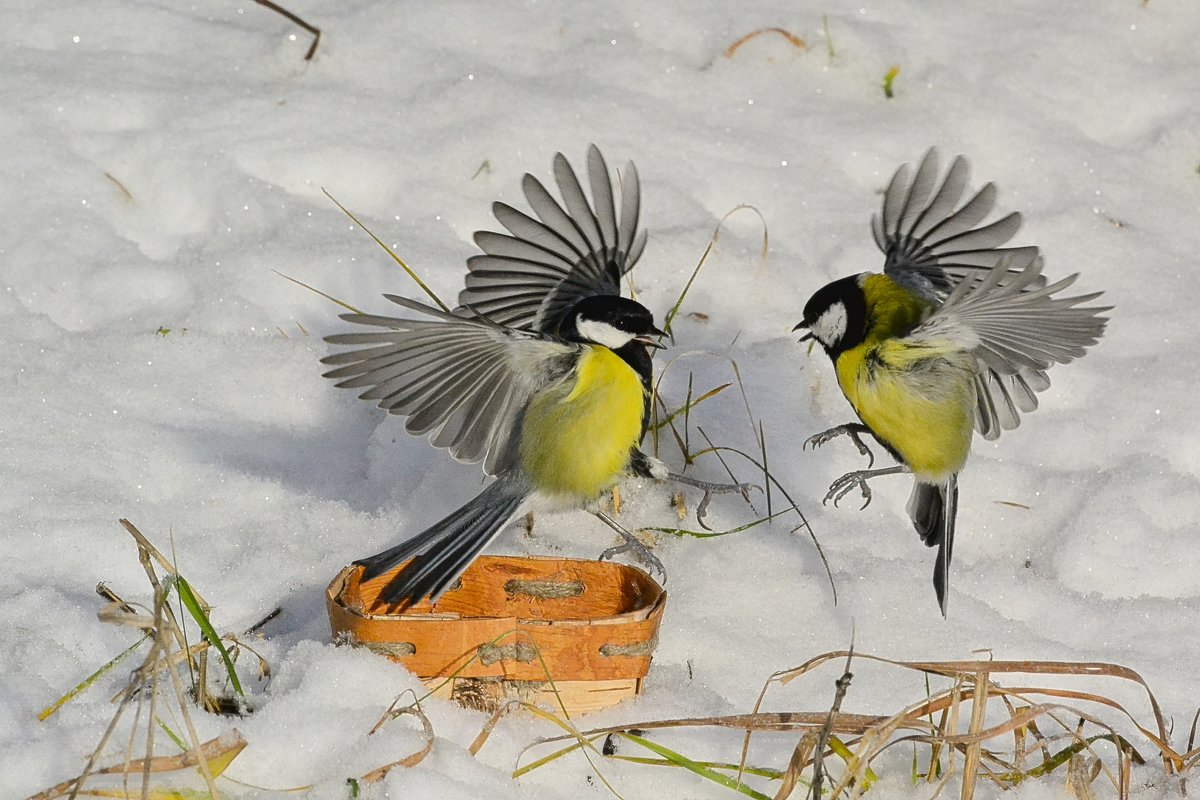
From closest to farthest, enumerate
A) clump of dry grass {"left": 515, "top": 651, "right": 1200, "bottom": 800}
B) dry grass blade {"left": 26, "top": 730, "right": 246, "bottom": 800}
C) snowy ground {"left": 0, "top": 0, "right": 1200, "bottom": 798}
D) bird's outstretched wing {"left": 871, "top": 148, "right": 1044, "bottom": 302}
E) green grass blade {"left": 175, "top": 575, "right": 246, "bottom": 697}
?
dry grass blade {"left": 26, "top": 730, "right": 246, "bottom": 800} < clump of dry grass {"left": 515, "top": 651, "right": 1200, "bottom": 800} < green grass blade {"left": 175, "top": 575, "right": 246, "bottom": 697} < snowy ground {"left": 0, "top": 0, "right": 1200, "bottom": 798} < bird's outstretched wing {"left": 871, "top": 148, "right": 1044, "bottom": 302}

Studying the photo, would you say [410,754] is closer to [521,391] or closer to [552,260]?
[521,391]

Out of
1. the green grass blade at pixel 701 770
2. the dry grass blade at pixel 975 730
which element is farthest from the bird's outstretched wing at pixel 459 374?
the dry grass blade at pixel 975 730

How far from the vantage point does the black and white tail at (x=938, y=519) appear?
9.40ft

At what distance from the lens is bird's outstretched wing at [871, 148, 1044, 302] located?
122 inches

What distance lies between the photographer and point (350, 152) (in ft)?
13.7

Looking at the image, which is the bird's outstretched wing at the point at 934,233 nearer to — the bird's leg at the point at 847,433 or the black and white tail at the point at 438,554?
the bird's leg at the point at 847,433

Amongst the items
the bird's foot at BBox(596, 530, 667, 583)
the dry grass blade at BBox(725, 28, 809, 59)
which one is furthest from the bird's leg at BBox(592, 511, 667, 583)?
the dry grass blade at BBox(725, 28, 809, 59)

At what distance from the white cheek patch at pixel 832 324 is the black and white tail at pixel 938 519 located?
400 mm

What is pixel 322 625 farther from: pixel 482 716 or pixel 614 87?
pixel 614 87

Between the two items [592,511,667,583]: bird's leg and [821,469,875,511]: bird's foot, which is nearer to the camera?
[592,511,667,583]: bird's leg

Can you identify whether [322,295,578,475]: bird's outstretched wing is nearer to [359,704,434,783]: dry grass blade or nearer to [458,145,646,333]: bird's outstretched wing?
[458,145,646,333]: bird's outstretched wing

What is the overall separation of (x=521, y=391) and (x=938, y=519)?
102cm

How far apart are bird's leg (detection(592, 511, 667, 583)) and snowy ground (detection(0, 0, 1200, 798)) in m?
0.10

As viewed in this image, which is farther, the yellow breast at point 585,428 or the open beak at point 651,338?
the open beak at point 651,338
